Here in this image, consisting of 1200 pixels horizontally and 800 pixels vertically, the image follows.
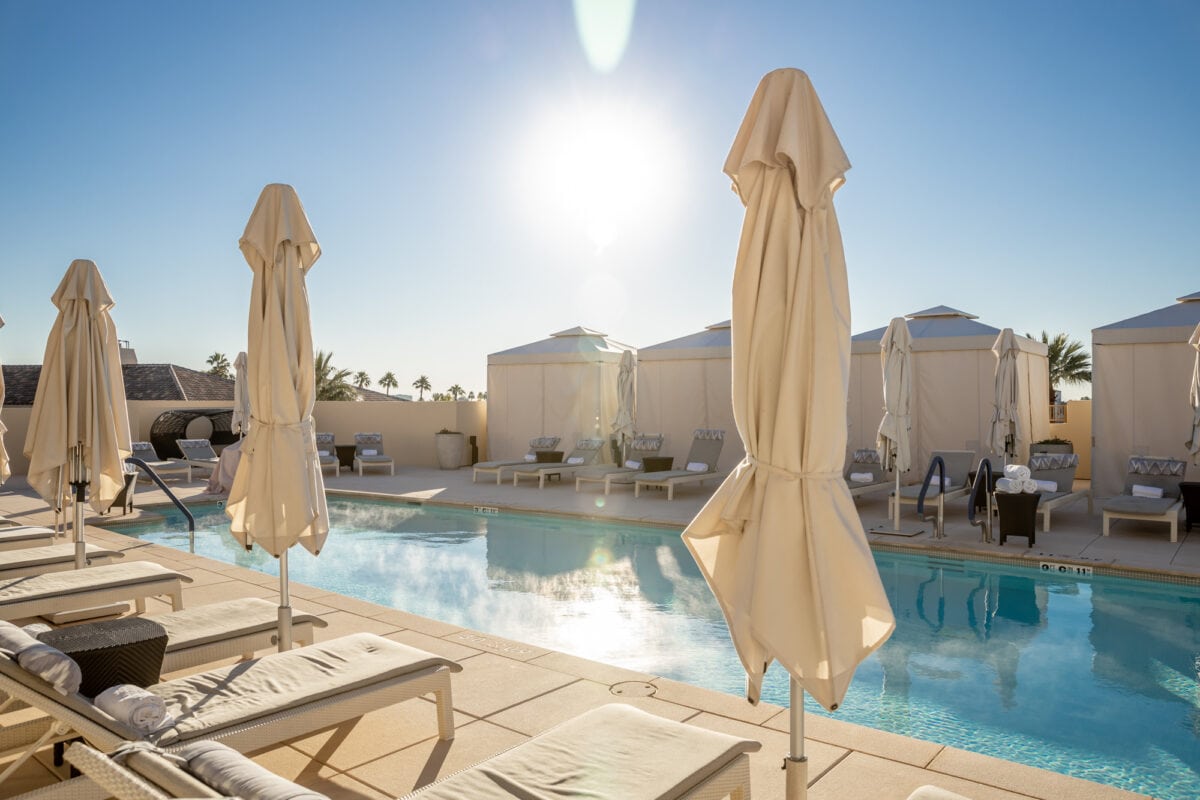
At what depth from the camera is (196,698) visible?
271cm

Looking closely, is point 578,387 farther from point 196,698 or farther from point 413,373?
point 413,373

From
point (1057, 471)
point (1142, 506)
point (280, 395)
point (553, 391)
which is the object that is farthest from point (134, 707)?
point (553, 391)

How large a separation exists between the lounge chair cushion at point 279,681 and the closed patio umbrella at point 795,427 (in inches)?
59.8

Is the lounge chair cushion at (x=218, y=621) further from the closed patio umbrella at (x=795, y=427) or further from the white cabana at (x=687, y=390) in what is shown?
the white cabana at (x=687, y=390)

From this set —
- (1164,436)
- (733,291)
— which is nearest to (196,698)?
(733,291)

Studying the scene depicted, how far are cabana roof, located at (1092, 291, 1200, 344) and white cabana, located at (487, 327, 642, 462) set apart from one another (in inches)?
310

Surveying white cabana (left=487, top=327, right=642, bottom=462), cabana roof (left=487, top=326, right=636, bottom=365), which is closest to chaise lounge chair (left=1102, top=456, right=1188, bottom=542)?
white cabana (left=487, top=327, right=642, bottom=462)

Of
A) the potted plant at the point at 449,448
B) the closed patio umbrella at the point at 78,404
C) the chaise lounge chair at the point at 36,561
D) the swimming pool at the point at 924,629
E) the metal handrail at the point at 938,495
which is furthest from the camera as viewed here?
the potted plant at the point at 449,448

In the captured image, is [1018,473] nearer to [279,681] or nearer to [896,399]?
[896,399]

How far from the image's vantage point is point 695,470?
40.3 ft

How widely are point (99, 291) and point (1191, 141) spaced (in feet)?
44.8

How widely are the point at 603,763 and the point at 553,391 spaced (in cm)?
1392

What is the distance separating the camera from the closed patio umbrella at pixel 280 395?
11.9ft

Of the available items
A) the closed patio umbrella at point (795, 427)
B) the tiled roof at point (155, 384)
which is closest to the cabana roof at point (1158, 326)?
the closed patio umbrella at point (795, 427)
